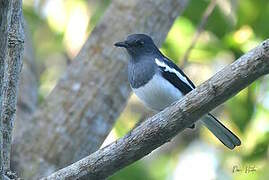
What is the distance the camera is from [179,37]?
6.43 metres

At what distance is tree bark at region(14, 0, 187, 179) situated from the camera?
17.9ft

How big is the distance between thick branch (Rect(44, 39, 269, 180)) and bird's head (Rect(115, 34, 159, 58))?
5.82 feet

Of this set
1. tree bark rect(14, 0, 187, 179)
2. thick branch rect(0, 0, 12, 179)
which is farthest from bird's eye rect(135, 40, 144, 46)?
thick branch rect(0, 0, 12, 179)

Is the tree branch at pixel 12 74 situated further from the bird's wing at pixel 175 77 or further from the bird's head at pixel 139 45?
the bird's head at pixel 139 45

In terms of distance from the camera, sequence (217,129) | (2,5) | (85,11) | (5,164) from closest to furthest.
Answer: (2,5) < (5,164) < (217,129) < (85,11)

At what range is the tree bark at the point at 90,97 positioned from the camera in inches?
214

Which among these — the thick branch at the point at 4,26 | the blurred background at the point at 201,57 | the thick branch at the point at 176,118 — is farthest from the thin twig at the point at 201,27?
the thick branch at the point at 4,26

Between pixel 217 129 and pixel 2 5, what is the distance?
93.1 inches

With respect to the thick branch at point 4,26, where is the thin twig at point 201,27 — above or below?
above

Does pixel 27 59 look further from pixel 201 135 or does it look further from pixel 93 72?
pixel 201 135

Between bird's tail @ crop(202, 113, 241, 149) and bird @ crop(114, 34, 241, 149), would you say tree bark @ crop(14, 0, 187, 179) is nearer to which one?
bird @ crop(114, 34, 241, 149)

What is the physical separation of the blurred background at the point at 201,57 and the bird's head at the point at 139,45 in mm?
369

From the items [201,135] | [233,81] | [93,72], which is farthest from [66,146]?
[201,135]

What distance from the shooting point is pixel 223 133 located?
4664 millimetres
